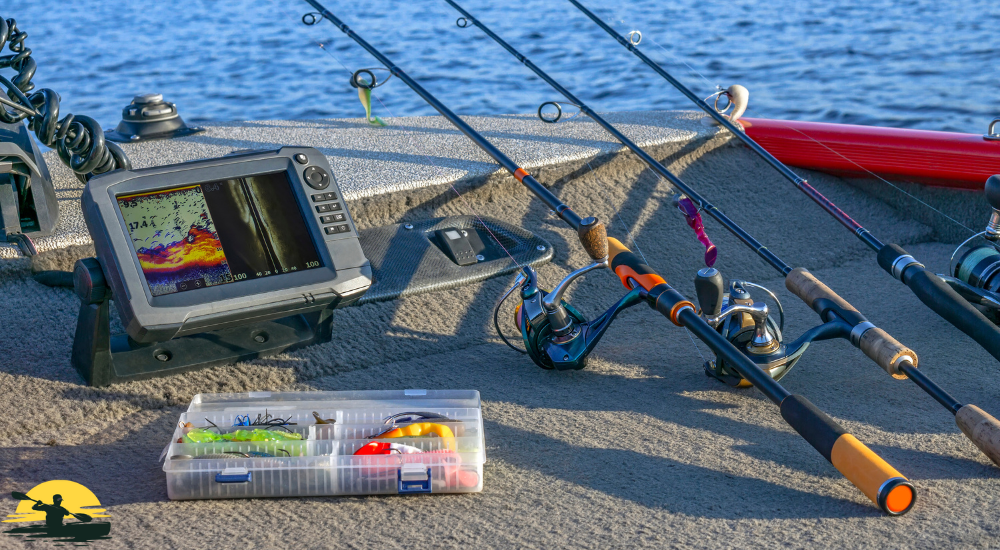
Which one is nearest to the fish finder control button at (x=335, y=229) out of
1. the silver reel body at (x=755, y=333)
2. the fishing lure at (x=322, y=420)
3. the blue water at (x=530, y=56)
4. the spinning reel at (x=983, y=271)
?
the fishing lure at (x=322, y=420)

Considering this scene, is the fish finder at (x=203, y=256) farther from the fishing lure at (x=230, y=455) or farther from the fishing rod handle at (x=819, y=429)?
the fishing rod handle at (x=819, y=429)

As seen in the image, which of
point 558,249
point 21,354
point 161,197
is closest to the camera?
point 161,197

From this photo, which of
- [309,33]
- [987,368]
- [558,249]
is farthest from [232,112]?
[987,368]

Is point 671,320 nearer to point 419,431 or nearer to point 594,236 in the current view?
point 594,236

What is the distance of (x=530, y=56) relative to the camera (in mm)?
10672

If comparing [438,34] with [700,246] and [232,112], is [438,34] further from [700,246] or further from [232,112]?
[700,246]

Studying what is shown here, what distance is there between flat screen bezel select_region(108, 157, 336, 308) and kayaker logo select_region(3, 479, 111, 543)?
452 millimetres

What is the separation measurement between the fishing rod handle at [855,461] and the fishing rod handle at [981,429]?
272 millimetres

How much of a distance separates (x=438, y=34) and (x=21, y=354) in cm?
974

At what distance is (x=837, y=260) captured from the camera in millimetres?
3740

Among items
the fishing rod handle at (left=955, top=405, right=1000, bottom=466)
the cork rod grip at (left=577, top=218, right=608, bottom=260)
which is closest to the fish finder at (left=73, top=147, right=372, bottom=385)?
the cork rod grip at (left=577, top=218, right=608, bottom=260)

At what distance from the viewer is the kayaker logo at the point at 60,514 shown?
6.19 feet

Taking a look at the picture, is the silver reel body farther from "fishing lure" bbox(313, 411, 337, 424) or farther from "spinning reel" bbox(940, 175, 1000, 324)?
"fishing lure" bbox(313, 411, 337, 424)

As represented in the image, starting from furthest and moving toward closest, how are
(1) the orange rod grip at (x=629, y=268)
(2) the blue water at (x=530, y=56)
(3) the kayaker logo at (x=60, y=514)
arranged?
(2) the blue water at (x=530, y=56)
(1) the orange rod grip at (x=629, y=268)
(3) the kayaker logo at (x=60, y=514)
